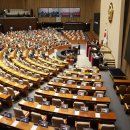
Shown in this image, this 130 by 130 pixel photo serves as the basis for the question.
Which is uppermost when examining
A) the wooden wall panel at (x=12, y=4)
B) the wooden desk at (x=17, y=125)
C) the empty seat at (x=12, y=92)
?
the wooden wall panel at (x=12, y=4)

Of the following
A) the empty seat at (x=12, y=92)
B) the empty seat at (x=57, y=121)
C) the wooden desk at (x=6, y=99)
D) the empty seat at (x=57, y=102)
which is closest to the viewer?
the empty seat at (x=57, y=121)

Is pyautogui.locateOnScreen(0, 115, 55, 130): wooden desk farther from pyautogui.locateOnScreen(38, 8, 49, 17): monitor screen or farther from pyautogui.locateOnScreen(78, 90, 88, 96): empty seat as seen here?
pyautogui.locateOnScreen(38, 8, 49, 17): monitor screen

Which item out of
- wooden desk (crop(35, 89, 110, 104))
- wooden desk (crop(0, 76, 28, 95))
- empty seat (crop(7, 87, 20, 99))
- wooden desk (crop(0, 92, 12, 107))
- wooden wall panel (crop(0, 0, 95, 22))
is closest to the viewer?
wooden desk (crop(35, 89, 110, 104))

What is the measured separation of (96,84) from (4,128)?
5591 millimetres

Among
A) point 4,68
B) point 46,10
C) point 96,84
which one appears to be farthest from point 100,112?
point 46,10

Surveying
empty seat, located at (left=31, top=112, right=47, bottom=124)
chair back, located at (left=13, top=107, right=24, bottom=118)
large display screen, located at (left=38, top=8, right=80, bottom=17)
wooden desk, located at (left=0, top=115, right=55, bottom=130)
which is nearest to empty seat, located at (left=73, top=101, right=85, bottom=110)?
empty seat, located at (left=31, top=112, right=47, bottom=124)

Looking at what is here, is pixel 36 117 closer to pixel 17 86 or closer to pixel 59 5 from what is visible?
pixel 17 86

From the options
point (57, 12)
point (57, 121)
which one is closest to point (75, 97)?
point (57, 121)

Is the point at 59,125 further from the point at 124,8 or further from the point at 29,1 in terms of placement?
the point at 29,1

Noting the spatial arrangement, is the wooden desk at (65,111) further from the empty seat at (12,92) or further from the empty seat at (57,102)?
the empty seat at (12,92)

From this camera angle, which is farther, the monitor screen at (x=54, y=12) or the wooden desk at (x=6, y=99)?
the monitor screen at (x=54, y=12)

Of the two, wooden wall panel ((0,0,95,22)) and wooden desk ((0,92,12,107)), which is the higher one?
wooden wall panel ((0,0,95,22))

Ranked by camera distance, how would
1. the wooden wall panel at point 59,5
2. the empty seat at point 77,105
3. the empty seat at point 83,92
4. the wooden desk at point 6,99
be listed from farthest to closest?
the wooden wall panel at point 59,5
the empty seat at point 83,92
the wooden desk at point 6,99
the empty seat at point 77,105

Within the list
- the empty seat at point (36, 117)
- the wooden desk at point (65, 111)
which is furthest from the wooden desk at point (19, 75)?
the empty seat at point (36, 117)
